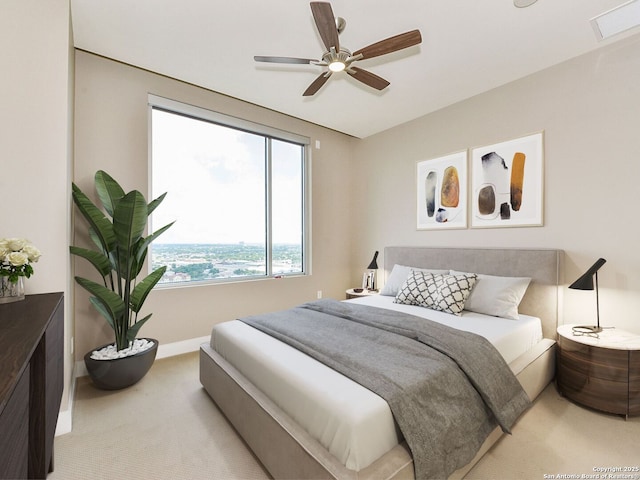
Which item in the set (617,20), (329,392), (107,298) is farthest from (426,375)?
(617,20)

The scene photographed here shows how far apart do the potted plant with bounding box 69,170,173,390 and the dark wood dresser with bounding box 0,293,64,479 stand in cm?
65

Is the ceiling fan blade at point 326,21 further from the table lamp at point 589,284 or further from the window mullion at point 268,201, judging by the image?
the table lamp at point 589,284

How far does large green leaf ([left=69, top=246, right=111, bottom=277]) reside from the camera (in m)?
2.31

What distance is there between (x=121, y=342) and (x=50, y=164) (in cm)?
146

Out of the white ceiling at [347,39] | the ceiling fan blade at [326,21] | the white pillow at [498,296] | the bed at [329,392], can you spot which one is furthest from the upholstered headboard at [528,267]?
the ceiling fan blade at [326,21]

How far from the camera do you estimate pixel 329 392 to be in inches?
55.7

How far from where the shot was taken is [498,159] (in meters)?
3.16

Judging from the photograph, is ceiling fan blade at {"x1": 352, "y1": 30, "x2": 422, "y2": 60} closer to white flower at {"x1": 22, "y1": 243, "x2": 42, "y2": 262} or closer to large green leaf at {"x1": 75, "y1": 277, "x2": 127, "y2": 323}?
white flower at {"x1": 22, "y1": 243, "x2": 42, "y2": 262}

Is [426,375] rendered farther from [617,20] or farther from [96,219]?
[617,20]

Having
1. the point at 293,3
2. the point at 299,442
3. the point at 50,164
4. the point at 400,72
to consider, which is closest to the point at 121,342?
the point at 50,164

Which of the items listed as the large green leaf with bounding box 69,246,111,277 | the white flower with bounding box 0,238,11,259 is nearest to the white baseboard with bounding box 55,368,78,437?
the large green leaf with bounding box 69,246,111,277

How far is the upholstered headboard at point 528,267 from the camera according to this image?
2.71 meters

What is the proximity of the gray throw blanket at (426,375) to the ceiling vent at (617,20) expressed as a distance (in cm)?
251

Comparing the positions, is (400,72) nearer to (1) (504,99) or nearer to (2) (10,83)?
(1) (504,99)
